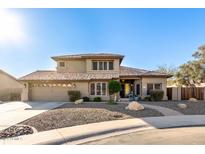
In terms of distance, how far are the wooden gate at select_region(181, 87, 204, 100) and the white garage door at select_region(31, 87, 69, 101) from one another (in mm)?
13414

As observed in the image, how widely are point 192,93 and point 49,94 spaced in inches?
643

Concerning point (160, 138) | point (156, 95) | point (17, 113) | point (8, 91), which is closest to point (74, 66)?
point (8, 91)

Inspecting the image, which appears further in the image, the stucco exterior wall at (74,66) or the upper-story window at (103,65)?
the stucco exterior wall at (74,66)

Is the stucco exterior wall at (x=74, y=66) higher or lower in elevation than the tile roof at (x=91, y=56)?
lower

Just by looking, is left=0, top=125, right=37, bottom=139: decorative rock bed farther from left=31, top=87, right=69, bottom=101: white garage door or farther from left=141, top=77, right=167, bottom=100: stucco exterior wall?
left=141, top=77, right=167, bottom=100: stucco exterior wall

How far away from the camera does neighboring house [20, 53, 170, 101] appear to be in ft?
77.6

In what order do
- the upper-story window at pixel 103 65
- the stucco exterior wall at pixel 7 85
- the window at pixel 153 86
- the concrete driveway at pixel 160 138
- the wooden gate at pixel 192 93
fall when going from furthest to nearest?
the stucco exterior wall at pixel 7 85 → the upper-story window at pixel 103 65 → the wooden gate at pixel 192 93 → the window at pixel 153 86 → the concrete driveway at pixel 160 138

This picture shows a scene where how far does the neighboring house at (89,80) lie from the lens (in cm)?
2364

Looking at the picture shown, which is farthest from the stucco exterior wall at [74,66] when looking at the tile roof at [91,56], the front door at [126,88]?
the front door at [126,88]

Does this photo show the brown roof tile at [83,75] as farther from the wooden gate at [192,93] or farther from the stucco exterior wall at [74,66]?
the wooden gate at [192,93]

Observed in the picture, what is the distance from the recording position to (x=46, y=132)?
8859mm

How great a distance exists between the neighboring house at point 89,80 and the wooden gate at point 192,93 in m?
2.34

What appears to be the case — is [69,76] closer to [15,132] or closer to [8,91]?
[8,91]
